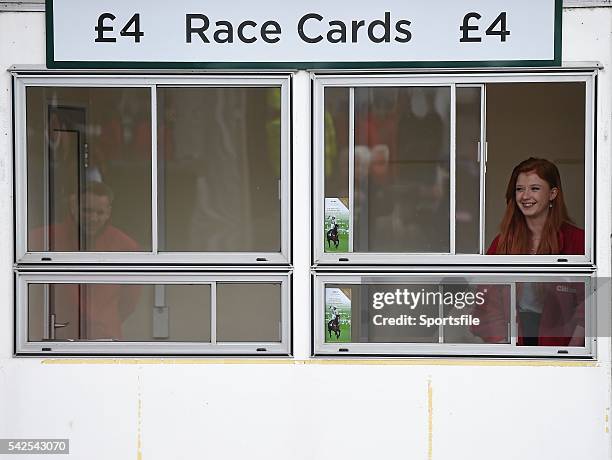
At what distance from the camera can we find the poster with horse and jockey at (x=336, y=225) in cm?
488

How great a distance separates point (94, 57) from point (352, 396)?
223 cm

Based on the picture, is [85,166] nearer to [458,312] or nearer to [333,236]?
[333,236]

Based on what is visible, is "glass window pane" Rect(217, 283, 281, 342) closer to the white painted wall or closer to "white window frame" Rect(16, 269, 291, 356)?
"white window frame" Rect(16, 269, 291, 356)

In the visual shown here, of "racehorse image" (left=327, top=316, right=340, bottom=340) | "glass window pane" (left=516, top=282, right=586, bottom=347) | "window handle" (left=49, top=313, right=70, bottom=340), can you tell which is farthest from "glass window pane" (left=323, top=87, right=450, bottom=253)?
"window handle" (left=49, top=313, right=70, bottom=340)

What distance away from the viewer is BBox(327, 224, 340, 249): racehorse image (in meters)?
4.88

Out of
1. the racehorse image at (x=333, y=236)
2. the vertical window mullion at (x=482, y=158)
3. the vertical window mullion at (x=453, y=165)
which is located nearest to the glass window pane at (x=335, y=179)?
the racehorse image at (x=333, y=236)

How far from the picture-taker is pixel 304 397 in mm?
4812

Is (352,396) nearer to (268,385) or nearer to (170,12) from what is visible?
(268,385)

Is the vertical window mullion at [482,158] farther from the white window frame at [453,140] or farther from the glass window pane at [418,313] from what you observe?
the glass window pane at [418,313]

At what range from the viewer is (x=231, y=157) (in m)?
6.68

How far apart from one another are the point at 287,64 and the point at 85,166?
4.68 ft

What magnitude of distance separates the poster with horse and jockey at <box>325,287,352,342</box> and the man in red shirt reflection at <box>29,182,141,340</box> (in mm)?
1028

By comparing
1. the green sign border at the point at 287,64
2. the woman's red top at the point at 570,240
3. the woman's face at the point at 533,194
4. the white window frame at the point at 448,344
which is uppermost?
the green sign border at the point at 287,64

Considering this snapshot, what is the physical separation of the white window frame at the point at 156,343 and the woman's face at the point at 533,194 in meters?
1.34
